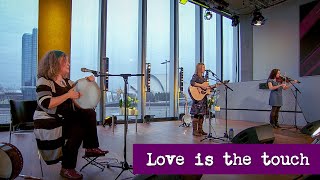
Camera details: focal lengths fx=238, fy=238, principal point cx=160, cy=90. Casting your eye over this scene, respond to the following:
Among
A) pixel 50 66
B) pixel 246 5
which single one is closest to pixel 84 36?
pixel 50 66

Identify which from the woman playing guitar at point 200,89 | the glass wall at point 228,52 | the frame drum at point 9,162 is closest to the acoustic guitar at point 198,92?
the woman playing guitar at point 200,89

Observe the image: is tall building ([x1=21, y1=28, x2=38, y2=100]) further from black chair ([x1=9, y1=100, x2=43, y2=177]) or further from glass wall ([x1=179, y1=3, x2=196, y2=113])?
glass wall ([x1=179, y1=3, x2=196, y2=113])

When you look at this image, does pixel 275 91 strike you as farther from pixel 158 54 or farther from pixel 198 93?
pixel 158 54

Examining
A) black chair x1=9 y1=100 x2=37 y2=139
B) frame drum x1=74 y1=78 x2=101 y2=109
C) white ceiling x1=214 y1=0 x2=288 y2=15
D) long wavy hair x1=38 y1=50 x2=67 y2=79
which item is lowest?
black chair x1=9 y1=100 x2=37 y2=139

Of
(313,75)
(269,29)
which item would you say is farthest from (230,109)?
(269,29)

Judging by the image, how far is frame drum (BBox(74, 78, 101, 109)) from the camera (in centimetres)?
217

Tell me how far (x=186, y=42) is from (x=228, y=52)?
242 cm

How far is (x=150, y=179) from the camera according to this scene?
4.23 feet

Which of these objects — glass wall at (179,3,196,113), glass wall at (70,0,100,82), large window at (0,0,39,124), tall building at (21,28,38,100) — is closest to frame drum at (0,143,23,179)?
large window at (0,0,39,124)

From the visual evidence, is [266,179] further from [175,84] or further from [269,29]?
[269,29]

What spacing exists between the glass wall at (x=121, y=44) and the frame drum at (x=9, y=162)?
4.78 metres

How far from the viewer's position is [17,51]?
5.57m

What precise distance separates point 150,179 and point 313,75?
731 cm

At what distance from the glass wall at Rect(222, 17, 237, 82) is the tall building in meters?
7.18
